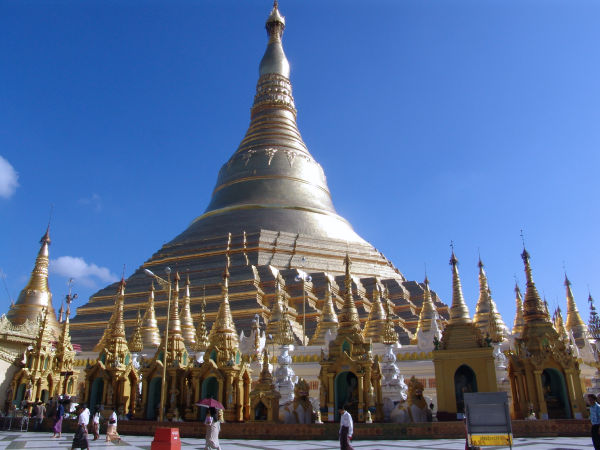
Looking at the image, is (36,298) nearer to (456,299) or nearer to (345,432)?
(456,299)

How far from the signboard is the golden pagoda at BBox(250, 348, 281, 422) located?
847cm

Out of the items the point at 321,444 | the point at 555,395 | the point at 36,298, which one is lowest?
the point at 321,444

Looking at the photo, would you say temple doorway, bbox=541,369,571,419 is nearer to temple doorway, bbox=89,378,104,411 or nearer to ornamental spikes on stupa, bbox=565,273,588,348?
temple doorway, bbox=89,378,104,411

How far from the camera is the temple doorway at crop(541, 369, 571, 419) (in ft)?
50.8

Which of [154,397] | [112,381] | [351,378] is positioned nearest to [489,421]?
A: [351,378]

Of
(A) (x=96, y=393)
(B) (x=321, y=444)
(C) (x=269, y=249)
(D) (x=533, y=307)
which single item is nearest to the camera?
(B) (x=321, y=444)

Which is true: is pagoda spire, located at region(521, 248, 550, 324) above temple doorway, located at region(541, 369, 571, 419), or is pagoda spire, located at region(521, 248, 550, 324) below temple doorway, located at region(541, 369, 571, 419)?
above

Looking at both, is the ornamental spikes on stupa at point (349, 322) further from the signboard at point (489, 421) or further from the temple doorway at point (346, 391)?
the signboard at point (489, 421)

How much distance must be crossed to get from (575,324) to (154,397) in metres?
26.5

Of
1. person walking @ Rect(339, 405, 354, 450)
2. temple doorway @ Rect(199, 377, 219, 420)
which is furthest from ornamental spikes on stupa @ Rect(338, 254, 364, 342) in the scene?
person walking @ Rect(339, 405, 354, 450)

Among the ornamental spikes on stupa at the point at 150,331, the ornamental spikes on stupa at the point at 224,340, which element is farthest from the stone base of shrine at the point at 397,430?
the ornamental spikes on stupa at the point at 150,331

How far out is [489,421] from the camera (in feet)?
27.6

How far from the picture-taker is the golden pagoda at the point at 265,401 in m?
15.9

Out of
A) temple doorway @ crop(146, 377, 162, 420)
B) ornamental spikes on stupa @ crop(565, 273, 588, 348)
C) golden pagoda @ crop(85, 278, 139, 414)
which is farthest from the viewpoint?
ornamental spikes on stupa @ crop(565, 273, 588, 348)
